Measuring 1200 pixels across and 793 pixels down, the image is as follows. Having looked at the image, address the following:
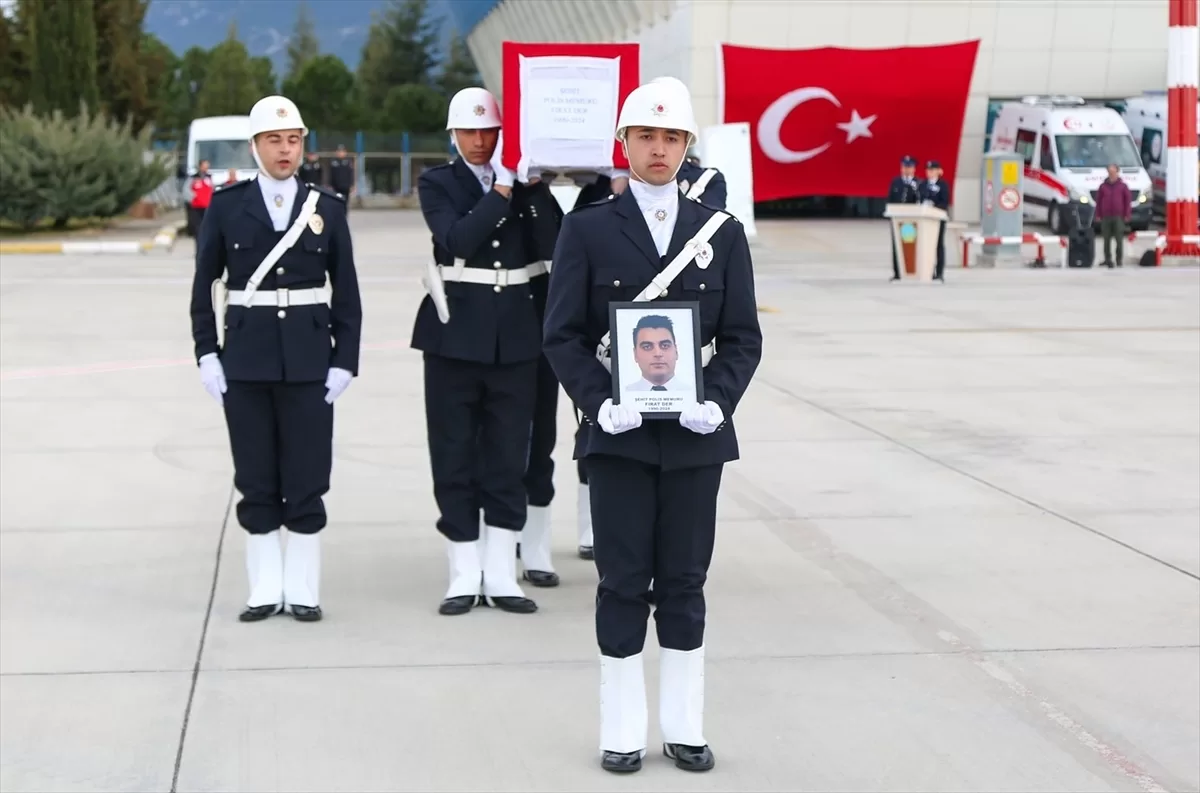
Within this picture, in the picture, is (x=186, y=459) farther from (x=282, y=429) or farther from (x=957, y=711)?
(x=957, y=711)

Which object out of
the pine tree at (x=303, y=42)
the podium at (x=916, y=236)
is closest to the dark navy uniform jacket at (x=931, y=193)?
the podium at (x=916, y=236)

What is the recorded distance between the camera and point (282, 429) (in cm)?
651

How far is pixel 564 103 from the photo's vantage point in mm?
6445

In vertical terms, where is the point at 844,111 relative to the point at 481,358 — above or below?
above

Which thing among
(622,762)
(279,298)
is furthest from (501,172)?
(622,762)

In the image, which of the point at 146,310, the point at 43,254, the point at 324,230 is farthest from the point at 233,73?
the point at 324,230

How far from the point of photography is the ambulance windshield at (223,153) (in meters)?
37.3

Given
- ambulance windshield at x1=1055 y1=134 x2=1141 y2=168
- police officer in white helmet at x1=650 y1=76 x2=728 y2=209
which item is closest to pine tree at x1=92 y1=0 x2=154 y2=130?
ambulance windshield at x1=1055 y1=134 x2=1141 y2=168

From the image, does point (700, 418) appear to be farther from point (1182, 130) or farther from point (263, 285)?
point (1182, 130)

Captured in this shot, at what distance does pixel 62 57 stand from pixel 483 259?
118ft

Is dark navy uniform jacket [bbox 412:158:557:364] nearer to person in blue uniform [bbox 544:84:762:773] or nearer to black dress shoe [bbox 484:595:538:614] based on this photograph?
black dress shoe [bbox 484:595:538:614]

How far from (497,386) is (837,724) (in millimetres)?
2043

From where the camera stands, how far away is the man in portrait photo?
4.54m

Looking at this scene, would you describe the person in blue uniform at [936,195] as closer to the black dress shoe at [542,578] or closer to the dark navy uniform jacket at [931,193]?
the dark navy uniform jacket at [931,193]
